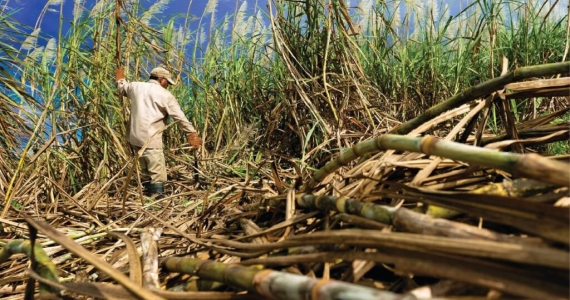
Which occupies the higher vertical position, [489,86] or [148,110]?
[489,86]

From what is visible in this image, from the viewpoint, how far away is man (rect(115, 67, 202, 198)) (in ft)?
10.7

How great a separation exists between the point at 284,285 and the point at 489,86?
48 cm

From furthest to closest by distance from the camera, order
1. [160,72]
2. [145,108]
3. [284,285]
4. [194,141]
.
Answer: [160,72], [145,108], [194,141], [284,285]

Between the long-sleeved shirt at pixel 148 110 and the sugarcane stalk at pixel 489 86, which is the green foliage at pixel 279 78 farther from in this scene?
the sugarcane stalk at pixel 489 86

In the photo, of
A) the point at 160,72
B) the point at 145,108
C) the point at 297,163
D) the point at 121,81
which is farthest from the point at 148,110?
the point at 297,163

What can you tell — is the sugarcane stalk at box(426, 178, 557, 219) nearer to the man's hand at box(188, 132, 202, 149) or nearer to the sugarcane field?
the sugarcane field

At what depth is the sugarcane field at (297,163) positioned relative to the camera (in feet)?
1.30

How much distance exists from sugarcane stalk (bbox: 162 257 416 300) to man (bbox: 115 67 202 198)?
2.73m

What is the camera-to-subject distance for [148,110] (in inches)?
137

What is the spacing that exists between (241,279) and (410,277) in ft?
0.53

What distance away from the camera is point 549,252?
312 mm

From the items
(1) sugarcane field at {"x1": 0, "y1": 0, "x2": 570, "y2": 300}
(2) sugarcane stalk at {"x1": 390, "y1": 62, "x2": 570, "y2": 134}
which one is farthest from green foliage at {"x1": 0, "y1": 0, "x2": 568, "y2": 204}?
(2) sugarcane stalk at {"x1": 390, "y1": 62, "x2": 570, "y2": 134}

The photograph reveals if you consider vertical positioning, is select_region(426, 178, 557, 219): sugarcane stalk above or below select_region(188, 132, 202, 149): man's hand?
above

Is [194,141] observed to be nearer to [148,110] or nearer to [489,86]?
[148,110]
